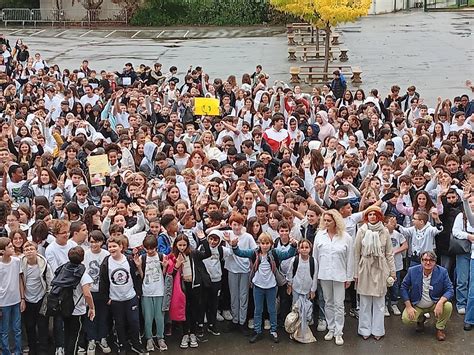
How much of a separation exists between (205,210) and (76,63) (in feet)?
76.0

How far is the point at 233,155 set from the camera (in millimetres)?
12000

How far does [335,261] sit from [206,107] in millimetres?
6430

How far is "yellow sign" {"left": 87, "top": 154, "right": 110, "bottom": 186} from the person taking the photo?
10.8 metres

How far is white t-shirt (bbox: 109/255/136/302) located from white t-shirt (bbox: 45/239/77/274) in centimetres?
55

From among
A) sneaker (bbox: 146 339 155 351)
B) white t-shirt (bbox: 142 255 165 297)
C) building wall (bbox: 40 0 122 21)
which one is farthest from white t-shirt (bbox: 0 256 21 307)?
building wall (bbox: 40 0 122 21)

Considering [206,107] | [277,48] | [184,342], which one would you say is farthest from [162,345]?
[277,48]

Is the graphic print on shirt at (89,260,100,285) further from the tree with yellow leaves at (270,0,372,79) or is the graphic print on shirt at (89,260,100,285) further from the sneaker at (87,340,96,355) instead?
the tree with yellow leaves at (270,0,372,79)

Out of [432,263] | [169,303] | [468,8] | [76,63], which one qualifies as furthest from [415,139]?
[468,8]

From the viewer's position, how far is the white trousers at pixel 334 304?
8.70m

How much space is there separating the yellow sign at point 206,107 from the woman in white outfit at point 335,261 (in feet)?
19.7

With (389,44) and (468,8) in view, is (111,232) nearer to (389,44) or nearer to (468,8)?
(389,44)

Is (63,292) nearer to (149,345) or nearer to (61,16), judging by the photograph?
(149,345)

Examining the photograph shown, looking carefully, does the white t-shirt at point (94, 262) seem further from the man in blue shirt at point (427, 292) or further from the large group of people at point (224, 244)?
the man in blue shirt at point (427, 292)

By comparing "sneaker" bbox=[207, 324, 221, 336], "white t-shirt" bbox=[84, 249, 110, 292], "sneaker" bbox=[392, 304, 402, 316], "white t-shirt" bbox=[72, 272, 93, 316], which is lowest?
"sneaker" bbox=[207, 324, 221, 336]
